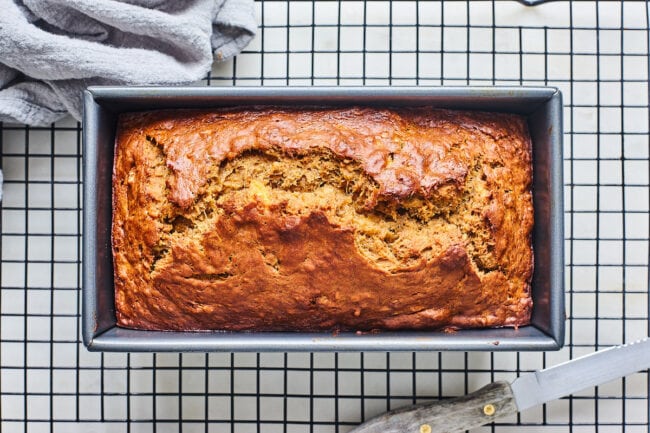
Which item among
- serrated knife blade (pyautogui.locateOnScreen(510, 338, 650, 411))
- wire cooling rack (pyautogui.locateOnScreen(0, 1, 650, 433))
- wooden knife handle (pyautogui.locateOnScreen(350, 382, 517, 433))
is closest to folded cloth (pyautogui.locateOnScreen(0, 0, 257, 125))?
wire cooling rack (pyautogui.locateOnScreen(0, 1, 650, 433))

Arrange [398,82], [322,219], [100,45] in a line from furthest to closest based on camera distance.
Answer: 1. [398,82]
2. [100,45]
3. [322,219]

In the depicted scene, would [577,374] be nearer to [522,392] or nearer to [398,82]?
[522,392]

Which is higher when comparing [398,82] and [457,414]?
[398,82]

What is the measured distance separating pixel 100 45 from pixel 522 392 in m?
1.50

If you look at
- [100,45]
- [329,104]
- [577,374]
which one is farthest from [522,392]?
[100,45]

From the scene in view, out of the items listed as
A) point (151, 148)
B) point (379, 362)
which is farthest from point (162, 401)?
point (151, 148)

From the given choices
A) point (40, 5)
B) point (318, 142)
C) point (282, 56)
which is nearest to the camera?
point (318, 142)

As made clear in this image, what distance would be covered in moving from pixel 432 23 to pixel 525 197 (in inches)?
25.1

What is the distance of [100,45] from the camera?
4.92 ft

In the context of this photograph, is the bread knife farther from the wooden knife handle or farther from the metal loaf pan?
the metal loaf pan

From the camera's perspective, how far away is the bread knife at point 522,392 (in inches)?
59.2

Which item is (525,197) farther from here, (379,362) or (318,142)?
(379,362)

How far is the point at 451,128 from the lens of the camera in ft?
4.56

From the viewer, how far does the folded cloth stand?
4.78ft
